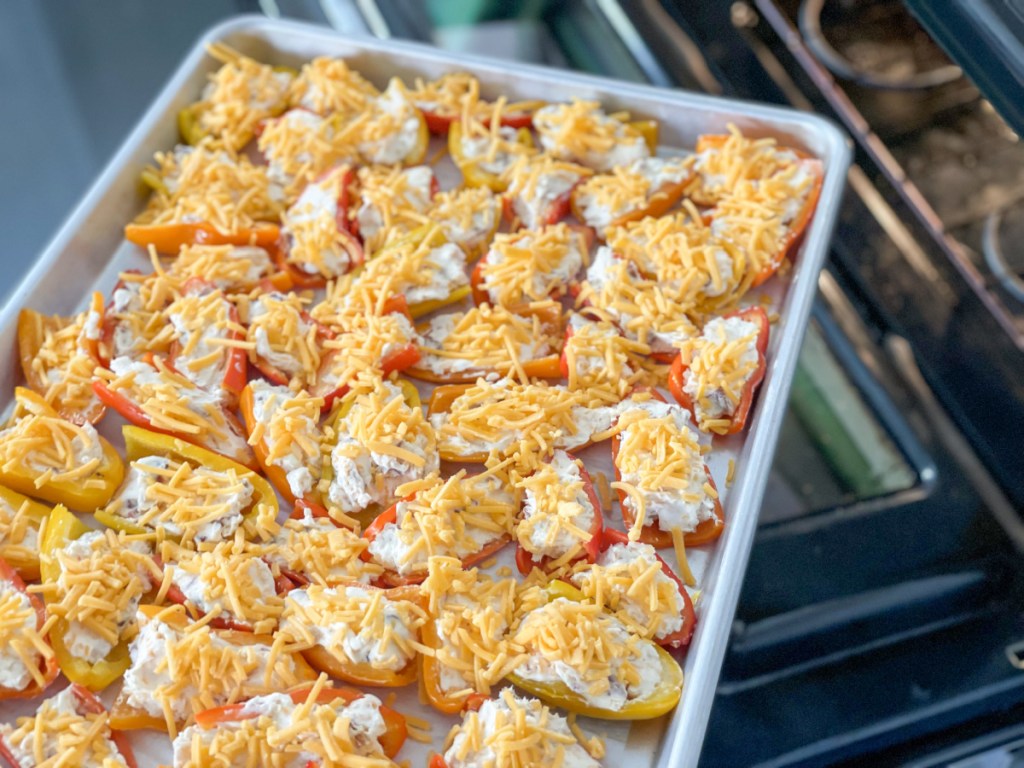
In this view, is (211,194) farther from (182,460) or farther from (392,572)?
(392,572)

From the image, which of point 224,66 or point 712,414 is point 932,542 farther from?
point 224,66

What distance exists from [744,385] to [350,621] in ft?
2.71

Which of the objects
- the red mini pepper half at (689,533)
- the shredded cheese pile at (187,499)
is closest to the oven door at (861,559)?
the red mini pepper half at (689,533)

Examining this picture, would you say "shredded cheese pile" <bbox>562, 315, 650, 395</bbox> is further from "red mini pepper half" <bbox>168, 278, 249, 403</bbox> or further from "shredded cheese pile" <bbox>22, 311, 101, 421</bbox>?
"shredded cheese pile" <bbox>22, 311, 101, 421</bbox>

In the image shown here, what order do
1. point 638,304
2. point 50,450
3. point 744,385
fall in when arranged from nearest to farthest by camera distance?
point 50,450
point 744,385
point 638,304

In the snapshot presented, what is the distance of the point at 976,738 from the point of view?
197 centimetres

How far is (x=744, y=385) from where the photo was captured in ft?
6.28

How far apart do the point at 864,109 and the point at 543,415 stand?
117 centimetres

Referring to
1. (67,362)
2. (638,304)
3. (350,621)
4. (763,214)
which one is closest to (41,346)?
(67,362)

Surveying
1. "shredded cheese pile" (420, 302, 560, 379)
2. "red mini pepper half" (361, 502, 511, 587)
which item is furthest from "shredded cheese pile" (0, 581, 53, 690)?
"shredded cheese pile" (420, 302, 560, 379)

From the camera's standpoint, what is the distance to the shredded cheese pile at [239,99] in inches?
94.0

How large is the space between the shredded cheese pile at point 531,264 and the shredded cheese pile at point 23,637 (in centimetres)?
101

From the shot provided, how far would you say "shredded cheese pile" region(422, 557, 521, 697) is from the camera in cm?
157

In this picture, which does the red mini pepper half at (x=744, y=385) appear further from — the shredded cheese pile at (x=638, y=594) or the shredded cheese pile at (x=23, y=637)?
the shredded cheese pile at (x=23, y=637)
